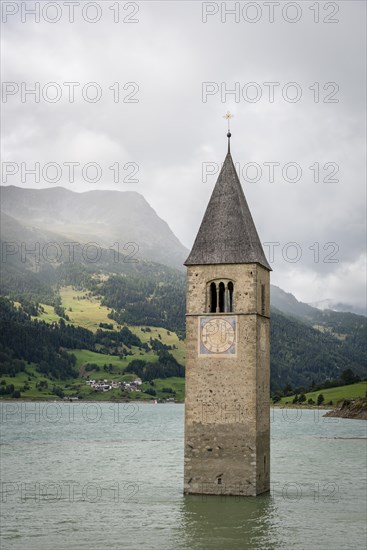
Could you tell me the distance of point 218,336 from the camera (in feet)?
140

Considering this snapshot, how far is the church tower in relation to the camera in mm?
41500

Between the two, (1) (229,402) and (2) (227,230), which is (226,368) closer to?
Answer: (1) (229,402)

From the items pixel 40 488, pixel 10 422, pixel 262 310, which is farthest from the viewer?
pixel 10 422

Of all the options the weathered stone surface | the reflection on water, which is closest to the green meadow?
the weathered stone surface

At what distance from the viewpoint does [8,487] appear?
2041 inches

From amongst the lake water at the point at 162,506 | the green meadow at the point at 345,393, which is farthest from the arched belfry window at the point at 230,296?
the green meadow at the point at 345,393

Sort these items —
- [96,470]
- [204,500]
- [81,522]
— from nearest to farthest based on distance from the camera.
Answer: [81,522], [204,500], [96,470]

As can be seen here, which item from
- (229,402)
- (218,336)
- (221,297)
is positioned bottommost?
(229,402)

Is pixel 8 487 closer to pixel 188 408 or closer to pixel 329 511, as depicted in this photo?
pixel 188 408

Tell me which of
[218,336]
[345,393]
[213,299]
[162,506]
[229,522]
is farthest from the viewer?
[345,393]

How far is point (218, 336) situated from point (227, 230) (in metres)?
6.29

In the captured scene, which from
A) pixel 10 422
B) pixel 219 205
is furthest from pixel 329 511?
pixel 10 422

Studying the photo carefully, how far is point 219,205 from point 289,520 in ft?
59.5

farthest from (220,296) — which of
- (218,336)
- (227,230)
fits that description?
(227,230)
